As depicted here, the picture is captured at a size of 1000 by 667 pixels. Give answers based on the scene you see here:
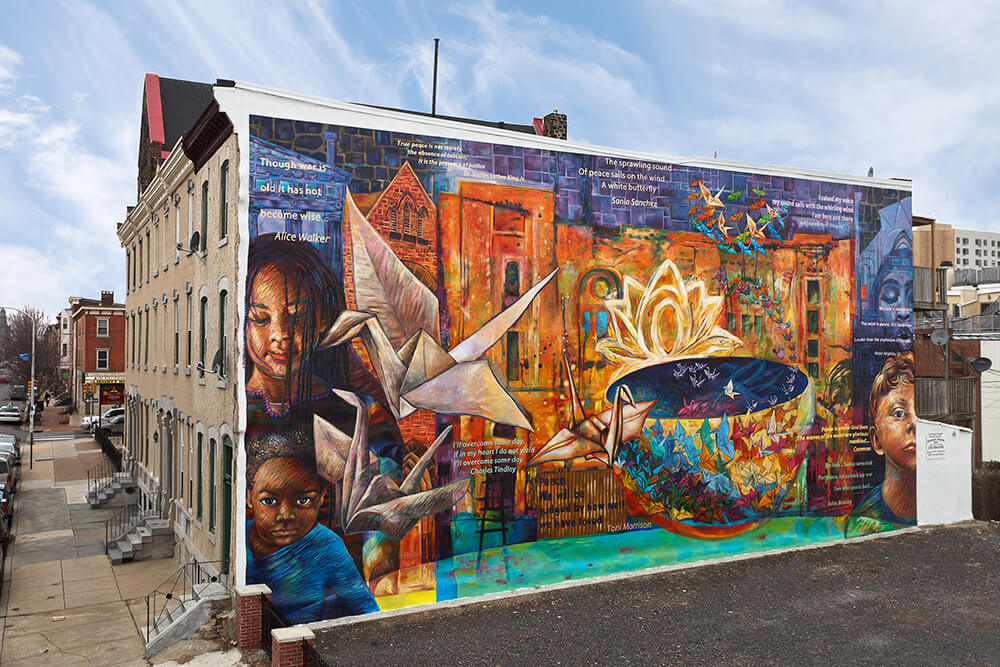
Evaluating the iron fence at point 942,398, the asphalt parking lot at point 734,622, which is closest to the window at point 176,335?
the asphalt parking lot at point 734,622

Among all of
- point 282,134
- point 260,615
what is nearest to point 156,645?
point 260,615

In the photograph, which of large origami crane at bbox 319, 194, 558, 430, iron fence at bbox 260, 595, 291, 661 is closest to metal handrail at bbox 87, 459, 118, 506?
iron fence at bbox 260, 595, 291, 661

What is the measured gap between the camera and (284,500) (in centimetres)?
1405

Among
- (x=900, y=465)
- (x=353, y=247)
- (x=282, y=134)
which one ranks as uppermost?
(x=282, y=134)

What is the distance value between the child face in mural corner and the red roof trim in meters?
15.2

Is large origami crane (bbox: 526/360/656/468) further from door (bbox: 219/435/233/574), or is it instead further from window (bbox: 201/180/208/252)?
window (bbox: 201/180/208/252)

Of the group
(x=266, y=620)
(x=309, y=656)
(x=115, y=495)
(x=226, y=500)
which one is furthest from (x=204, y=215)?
(x=115, y=495)

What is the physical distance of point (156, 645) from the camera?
1315 centimetres

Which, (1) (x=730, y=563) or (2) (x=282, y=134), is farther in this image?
(1) (x=730, y=563)

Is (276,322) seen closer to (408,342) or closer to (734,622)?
(408,342)

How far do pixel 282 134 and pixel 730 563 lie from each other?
14.6 metres

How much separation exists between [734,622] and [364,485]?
7.91m

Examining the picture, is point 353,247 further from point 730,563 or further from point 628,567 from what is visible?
point 730,563

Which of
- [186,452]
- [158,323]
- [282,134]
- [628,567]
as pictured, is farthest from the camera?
[158,323]
